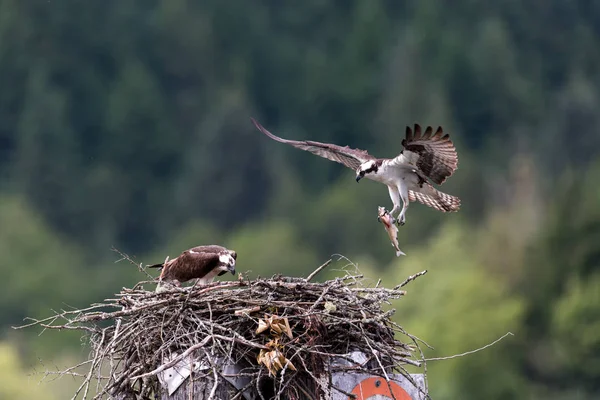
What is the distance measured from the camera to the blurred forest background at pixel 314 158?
126 ft

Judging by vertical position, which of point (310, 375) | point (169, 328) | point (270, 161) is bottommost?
point (310, 375)

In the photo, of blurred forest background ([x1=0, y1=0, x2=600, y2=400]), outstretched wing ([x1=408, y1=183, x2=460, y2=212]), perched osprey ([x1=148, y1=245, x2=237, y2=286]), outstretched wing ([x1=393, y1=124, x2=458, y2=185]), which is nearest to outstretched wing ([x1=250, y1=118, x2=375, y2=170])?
outstretched wing ([x1=408, y1=183, x2=460, y2=212])

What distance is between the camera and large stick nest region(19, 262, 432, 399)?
8.48 m

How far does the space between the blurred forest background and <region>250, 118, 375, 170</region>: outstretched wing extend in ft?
33.7

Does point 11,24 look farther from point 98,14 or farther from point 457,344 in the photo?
point 457,344

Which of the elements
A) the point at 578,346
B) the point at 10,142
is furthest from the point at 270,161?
the point at 578,346

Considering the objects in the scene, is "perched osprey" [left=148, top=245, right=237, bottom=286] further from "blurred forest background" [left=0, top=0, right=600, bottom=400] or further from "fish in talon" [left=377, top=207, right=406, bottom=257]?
"blurred forest background" [left=0, top=0, right=600, bottom=400]

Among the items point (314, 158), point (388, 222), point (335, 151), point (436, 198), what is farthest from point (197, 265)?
point (314, 158)

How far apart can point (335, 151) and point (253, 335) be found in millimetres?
4487

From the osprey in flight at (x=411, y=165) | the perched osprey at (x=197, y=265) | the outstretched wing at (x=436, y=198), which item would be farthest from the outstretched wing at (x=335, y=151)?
the perched osprey at (x=197, y=265)

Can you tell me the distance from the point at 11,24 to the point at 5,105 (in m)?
9.12

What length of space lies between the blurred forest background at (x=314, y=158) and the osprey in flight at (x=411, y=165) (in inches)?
420

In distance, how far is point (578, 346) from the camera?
121 ft

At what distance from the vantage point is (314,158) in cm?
6575
